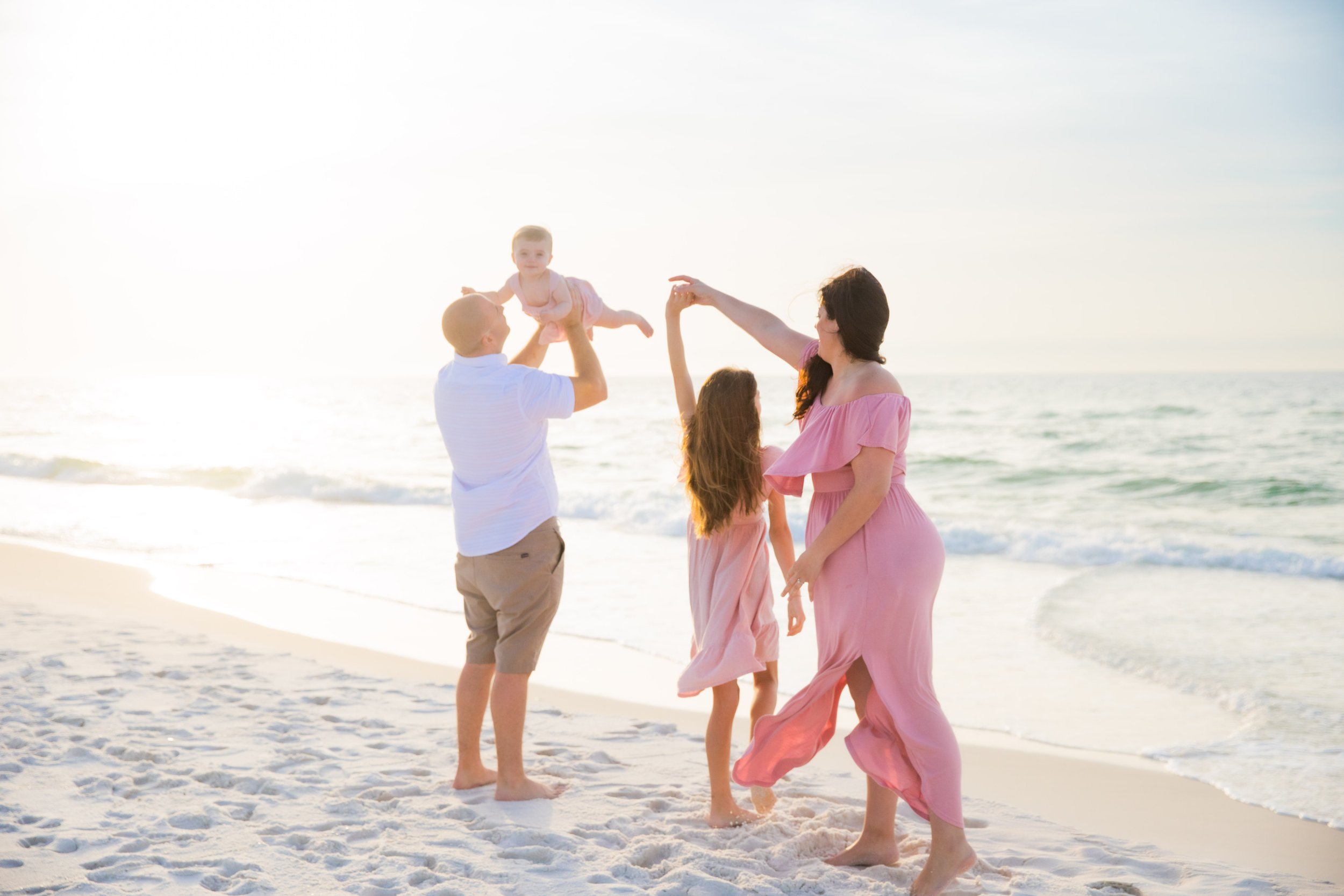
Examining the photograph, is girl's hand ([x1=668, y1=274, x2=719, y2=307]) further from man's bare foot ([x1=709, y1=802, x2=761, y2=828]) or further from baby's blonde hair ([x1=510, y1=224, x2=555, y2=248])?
man's bare foot ([x1=709, y1=802, x2=761, y2=828])

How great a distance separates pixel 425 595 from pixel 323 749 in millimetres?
4046

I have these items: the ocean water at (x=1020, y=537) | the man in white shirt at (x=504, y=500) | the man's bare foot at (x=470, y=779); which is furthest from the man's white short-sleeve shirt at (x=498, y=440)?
the ocean water at (x=1020, y=537)

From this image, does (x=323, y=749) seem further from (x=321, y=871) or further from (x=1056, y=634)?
(x=1056, y=634)

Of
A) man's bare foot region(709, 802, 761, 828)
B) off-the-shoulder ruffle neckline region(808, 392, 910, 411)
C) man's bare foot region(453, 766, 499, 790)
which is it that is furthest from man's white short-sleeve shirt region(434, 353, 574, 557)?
man's bare foot region(709, 802, 761, 828)

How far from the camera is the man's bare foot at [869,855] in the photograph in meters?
3.44

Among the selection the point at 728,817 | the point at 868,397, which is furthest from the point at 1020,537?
the point at 868,397

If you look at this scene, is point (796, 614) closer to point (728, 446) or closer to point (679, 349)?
point (728, 446)

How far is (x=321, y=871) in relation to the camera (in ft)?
11.0

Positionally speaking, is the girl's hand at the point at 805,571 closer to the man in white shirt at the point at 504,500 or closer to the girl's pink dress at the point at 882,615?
the girl's pink dress at the point at 882,615

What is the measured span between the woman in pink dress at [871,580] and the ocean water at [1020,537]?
210 centimetres

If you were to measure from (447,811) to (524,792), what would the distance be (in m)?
0.32

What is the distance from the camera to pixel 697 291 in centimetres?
377

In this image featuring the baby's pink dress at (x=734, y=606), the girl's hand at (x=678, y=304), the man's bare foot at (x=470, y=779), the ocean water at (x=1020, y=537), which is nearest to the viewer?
the baby's pink dress at (x=734, y=606)

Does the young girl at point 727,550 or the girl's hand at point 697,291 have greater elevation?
the girl's hand at point 697,291
